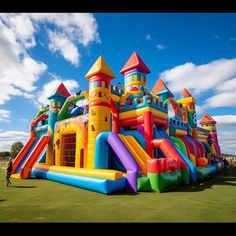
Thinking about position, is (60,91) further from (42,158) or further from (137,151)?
(137,151)

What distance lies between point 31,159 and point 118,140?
700 cm

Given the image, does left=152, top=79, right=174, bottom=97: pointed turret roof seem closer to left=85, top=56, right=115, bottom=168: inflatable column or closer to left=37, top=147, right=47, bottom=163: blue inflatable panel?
left=85, top=56, right=115, bottom=168: inflatable column

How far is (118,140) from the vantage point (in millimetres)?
8047

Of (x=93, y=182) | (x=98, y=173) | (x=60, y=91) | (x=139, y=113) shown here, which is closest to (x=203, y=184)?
(x=139, y=113)

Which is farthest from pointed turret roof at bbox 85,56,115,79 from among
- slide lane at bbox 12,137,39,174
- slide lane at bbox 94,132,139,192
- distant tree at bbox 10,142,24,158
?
distant tree at bbox 10,142,24,158

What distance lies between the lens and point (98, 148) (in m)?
8.49

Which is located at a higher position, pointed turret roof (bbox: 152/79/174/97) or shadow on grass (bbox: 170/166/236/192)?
→ pointed turret roof (bbox: 152/79/174/97)

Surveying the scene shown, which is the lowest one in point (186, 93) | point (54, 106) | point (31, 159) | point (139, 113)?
point (31, 159)

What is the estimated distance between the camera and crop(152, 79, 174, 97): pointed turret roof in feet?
48.3

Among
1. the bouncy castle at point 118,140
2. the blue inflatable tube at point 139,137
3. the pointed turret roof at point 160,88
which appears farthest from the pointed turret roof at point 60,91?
the pointed turret roof at point 160,88

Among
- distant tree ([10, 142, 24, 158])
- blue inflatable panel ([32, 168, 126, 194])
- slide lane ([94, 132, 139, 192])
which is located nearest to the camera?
blue inflatable panel ([32, 168, 126, 194])

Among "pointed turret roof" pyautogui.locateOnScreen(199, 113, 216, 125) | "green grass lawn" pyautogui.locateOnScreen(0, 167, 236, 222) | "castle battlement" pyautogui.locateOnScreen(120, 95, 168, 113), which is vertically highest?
"pointed turret roof" pyautogui.locateOnScreen(199, 113, 216, 125)
